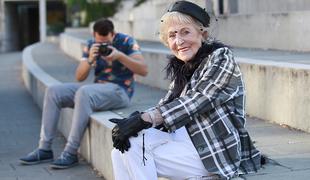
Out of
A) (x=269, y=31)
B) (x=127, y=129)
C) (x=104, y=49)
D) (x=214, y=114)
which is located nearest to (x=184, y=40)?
(x=214, y=114)

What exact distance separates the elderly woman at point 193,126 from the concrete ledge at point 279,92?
1.95 metres

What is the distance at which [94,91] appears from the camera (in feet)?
21.2

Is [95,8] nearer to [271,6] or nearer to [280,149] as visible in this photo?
[271,6]

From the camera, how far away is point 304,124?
563 centimetres

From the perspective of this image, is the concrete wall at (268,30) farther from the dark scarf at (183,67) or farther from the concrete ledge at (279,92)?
the dark scarf at (183,67)

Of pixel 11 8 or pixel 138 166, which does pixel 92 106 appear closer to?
pixel 138 166

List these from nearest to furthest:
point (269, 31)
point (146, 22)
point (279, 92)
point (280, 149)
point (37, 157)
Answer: point (280, 149)
point (279, 92)
point (37, 157)
point (269, 31)
point (146, 22)

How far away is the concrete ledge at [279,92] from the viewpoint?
5.69 m

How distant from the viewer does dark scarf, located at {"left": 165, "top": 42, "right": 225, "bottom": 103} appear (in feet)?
12.8

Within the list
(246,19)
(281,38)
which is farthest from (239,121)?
(246,19)

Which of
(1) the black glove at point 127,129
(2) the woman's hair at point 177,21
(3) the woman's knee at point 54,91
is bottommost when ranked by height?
(3) the woman's knee at point 54,91

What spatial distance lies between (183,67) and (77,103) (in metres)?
2.57

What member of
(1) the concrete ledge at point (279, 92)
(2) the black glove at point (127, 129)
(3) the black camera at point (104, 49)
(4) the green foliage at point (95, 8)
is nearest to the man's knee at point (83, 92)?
(3) the black camera at point (104, 49)

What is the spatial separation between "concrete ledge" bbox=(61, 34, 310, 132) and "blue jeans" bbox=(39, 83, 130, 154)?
1.33 metres
